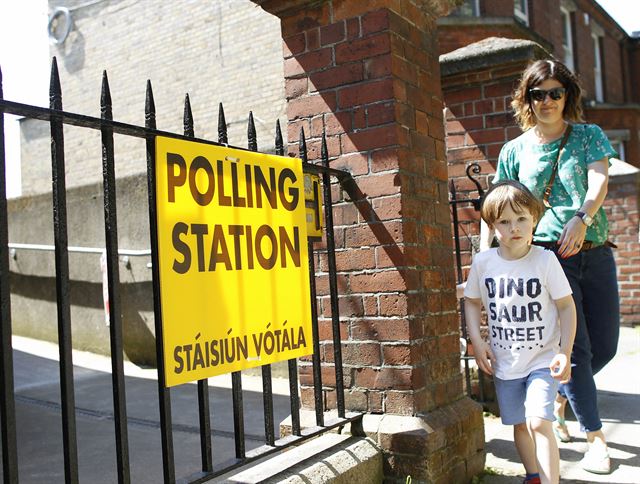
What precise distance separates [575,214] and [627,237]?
264 inches

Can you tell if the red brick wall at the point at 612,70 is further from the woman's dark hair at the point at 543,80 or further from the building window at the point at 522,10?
the woman's dark hair at the point at 543,80

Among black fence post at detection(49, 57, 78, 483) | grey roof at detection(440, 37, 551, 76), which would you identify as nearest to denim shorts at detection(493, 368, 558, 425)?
black fence post at detection(49, 57, 78, 483)

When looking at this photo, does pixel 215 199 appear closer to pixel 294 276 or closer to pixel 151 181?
pixel 151 181

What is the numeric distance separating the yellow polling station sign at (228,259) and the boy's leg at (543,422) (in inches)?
32.7

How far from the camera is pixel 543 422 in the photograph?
7.43 feet

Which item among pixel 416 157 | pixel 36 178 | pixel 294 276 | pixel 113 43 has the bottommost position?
pixel 294 276

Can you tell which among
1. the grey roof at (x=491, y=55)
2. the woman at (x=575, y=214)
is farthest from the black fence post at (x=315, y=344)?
the grey roof at (x=491, y=55)

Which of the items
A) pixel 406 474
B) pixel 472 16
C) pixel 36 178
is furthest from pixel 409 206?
pixel 36 178

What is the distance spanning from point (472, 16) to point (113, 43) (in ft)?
27.4

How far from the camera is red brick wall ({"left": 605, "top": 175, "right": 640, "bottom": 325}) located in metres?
8.66

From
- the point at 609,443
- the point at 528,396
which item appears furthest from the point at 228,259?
the point at 609,443

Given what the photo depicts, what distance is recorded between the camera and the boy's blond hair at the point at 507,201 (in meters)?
2.38

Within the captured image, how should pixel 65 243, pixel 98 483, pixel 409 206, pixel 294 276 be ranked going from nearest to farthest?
pixel 65 243, pixel 294 276, pixel 409 206, pixel 98 483

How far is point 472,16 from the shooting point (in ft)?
39.0
